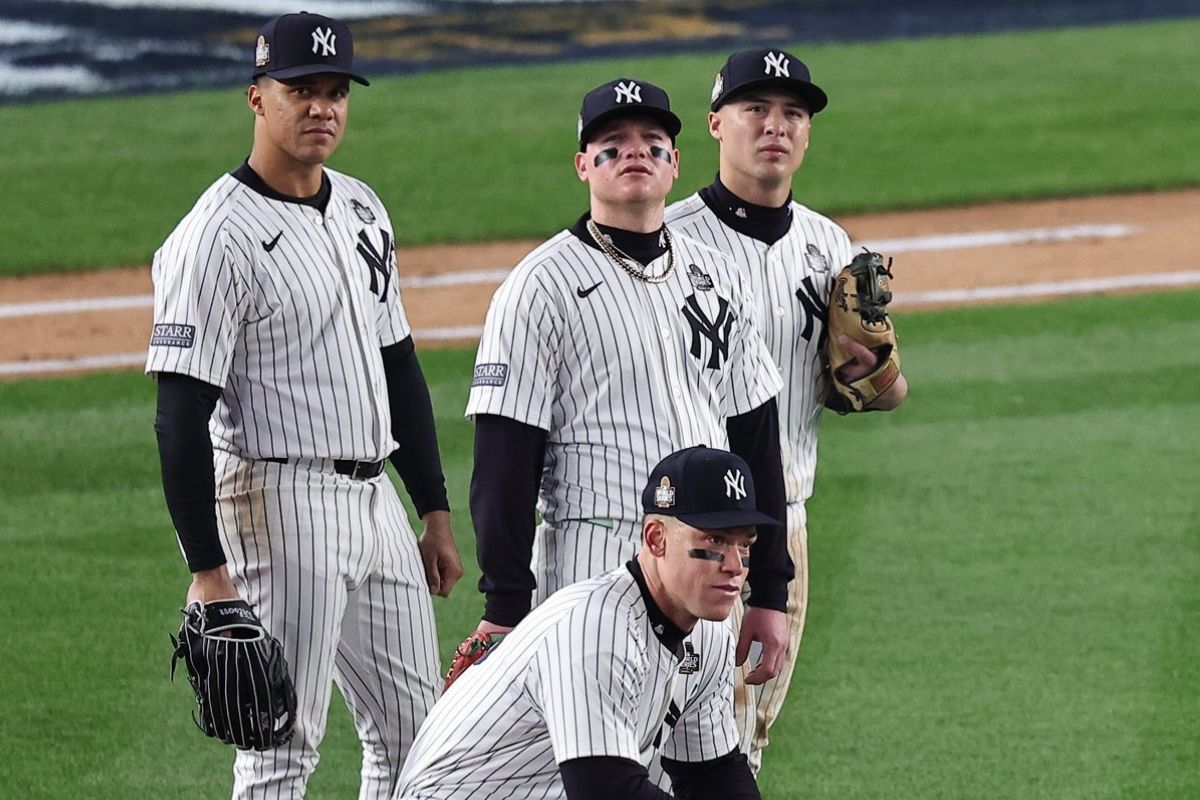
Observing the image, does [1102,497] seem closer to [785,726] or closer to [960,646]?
[960,646]

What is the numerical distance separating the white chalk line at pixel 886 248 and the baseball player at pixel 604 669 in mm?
8145

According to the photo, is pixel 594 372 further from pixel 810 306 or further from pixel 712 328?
pixel 810 306

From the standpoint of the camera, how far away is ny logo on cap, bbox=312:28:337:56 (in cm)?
403

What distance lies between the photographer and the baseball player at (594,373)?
12.4 ft

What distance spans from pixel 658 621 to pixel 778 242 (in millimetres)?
1490

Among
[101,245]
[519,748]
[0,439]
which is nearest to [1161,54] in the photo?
[101,245]

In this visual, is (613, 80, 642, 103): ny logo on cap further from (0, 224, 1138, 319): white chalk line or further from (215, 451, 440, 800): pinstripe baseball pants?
(0, 224, 1138, 319): white chalk line

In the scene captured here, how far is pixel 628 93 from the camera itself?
3846 mm

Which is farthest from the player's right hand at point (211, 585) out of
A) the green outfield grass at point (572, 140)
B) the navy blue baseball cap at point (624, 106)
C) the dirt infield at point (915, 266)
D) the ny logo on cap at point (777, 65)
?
the green outfield grass at point (572, 140)

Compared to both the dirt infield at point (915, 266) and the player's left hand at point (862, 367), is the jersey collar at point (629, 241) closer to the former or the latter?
the player's left hand at point (862, 367)

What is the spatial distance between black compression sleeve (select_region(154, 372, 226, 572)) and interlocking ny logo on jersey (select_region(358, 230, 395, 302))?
515 mm

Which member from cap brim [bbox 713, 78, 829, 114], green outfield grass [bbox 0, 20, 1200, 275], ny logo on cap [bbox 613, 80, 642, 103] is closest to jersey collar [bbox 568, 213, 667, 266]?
ny logo on cap [bbox 613, 80, 642, 103]

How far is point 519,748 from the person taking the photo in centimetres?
326

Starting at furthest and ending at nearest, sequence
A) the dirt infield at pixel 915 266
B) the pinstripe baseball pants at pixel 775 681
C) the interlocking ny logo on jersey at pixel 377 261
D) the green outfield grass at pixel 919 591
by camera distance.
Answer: the dirt infield at pixel 915 266, the green outfield grass at pixel 919 591, the pinstripe baseball pants at pixel 775 681, the interlocking ny logo on jersey at pixel 377 261
